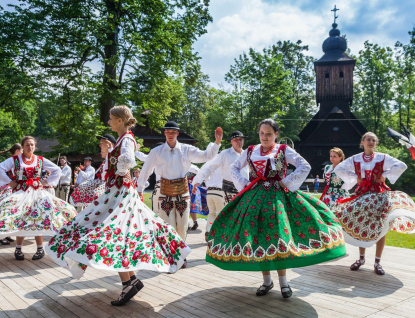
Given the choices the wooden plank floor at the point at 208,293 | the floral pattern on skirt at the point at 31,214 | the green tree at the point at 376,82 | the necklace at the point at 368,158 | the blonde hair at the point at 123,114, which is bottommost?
the wooden plank floor at the point at 208,293

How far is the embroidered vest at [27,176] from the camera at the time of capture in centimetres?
645

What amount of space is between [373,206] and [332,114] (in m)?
35.8

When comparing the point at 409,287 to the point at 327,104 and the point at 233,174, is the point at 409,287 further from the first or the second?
the point at 327,104

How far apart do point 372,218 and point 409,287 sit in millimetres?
1018

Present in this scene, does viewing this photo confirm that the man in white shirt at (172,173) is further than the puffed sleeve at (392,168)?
Yes

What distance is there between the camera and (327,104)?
139 ft

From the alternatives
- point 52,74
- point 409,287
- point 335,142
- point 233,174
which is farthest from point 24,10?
point 335,142

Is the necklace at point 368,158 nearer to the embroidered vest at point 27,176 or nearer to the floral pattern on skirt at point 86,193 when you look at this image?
the embroidered vest at point 27,176

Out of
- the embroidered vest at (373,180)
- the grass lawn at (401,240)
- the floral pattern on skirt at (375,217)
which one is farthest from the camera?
the grass lawn at (401,240)

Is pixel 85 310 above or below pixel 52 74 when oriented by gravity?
below

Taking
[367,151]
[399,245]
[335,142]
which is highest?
[335,142]

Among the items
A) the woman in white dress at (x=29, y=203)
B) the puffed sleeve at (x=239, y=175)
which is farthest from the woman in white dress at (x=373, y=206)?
the woman in white dress at (x=29, y=203)

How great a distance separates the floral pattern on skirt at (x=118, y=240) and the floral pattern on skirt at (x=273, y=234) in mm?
489

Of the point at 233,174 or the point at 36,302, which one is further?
the point at 233,174
